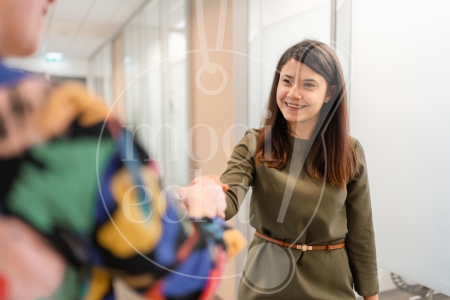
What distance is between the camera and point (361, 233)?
791 mm

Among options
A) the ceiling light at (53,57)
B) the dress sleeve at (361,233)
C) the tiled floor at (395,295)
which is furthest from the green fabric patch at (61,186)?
the tiled floor at (395,295)

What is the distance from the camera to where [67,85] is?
222 mm

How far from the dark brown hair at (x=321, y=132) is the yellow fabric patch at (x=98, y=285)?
0.51 m

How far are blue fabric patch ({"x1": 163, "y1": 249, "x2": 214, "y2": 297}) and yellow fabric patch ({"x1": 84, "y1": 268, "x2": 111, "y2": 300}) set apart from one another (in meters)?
0.04

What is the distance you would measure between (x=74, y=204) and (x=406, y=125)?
Answer: 97 cm

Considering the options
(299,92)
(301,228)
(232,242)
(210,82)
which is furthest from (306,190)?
(232,242)

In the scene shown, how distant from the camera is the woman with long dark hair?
2.41 ft

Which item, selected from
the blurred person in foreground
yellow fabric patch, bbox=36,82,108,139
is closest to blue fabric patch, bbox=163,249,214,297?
the blurred person in foreground

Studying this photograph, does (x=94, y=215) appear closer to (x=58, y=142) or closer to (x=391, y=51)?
(x=58, y=142)

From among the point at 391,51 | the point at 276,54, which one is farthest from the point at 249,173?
the point at 391,51

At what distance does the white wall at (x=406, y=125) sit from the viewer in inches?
35.7

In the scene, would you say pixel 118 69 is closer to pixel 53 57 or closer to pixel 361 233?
pixel 53 57

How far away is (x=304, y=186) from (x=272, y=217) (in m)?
0.09

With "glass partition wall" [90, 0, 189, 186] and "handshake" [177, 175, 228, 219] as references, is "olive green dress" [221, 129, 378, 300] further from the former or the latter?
"handshake" [177, 175, 228, 219]
